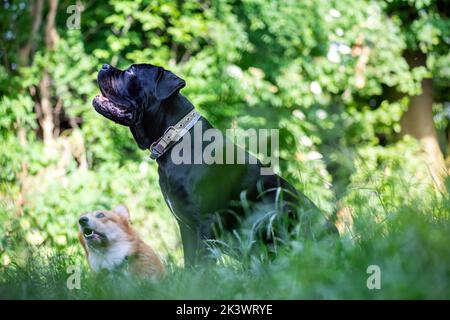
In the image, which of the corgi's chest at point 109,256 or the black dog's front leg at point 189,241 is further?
the black dog's front leg at point 189,241

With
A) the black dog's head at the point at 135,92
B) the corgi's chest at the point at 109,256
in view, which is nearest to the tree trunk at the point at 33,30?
the black dog's head at the point at 135,92

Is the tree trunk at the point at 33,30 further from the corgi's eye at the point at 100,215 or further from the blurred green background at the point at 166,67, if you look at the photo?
the corgi's eye at the point at 100,215

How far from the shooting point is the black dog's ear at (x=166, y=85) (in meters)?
3.95

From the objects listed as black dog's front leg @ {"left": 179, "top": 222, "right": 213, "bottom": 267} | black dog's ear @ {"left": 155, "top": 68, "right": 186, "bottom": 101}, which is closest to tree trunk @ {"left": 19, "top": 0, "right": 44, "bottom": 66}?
black dog's ear @ {"left": 155, "top": 68, "right": 186, "bottom": 101}

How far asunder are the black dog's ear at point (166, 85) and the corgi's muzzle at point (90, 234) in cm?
95

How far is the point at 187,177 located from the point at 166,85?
2.30ft

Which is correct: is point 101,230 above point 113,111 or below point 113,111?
below

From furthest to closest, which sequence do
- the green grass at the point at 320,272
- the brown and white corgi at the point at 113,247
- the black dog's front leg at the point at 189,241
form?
the black dog's front leg at the point at 189,241
the brown and white corgi at the point at 113,247
the green grass at the point at 320,272

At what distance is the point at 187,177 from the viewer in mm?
3689

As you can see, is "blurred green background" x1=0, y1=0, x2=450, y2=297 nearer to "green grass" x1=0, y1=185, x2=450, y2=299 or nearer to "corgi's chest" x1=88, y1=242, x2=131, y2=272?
"corgi's chest" x1=88, y1=242, x2=131, y2=272

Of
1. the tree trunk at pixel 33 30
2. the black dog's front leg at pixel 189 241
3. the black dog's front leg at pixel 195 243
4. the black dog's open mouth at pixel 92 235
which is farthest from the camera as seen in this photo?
the tree trunk at pixel 33 30

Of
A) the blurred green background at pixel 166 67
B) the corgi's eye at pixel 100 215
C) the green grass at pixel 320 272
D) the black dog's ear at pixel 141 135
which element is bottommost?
the green grass at pixel 320 272

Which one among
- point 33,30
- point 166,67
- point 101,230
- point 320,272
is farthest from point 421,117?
point 320,272

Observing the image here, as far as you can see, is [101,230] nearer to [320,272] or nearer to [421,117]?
[320,272]
